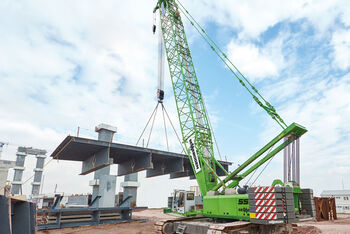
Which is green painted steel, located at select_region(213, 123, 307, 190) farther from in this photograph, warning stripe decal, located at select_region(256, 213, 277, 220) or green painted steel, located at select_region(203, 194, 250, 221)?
warning stripe decal, located at select_region(256, 213, 277, 220)

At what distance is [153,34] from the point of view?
27.0 m

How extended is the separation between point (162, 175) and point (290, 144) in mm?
17529

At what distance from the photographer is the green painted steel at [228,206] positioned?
10.9 meters

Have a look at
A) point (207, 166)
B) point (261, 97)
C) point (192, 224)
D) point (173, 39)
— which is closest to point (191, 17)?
point (173, 39)

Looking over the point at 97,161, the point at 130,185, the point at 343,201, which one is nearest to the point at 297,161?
→ the point at 97,161

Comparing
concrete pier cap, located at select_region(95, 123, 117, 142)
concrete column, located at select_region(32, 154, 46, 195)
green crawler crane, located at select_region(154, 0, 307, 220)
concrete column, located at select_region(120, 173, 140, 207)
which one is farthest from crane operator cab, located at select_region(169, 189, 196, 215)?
concrete column, located at select_region(32, 154, 46, 195)

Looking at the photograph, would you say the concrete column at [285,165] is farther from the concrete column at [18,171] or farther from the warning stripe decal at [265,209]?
the concrete column at [18,171]

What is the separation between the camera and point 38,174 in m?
57.0

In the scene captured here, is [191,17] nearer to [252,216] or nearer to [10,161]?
[252,216]

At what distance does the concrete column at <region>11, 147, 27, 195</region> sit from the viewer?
176 ft

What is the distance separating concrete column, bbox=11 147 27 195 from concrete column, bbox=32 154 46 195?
9.16 ft

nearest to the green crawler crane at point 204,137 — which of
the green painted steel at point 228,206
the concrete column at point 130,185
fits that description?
the green painted steel at point 228,206

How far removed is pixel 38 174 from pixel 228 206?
58.1 meters

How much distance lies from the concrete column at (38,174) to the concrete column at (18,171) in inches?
110
